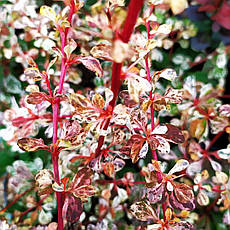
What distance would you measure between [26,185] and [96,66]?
355 mm

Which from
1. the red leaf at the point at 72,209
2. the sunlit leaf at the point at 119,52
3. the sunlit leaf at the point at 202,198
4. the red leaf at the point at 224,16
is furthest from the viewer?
the red leaf at the point at 224,16

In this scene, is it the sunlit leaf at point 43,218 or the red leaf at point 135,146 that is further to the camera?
the sunlit leaf at point 43,218

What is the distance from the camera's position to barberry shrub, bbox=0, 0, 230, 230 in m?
0.38

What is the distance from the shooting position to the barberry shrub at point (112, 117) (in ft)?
1.24

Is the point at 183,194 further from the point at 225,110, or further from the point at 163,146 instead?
the point at 225,110

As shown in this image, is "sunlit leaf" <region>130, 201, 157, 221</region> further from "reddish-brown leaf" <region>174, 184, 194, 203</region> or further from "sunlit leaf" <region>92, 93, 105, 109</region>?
"sunlit leaf" <region>92, 93, 105, 109</region>

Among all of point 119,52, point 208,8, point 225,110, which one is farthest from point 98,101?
point 208,8

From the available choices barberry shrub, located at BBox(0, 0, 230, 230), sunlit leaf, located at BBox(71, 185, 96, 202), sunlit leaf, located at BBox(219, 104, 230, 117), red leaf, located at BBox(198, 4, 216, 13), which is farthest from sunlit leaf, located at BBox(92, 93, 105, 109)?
red leaf, located at BBox(198, 4, 216, 13)

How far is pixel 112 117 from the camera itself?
38 cm

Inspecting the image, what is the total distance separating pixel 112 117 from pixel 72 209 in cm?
13

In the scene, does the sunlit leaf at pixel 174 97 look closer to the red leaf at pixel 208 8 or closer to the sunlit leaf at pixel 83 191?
the sunlit leaf at pixel 83 191

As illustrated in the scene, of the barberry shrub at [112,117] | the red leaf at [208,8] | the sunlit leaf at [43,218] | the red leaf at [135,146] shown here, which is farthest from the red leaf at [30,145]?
the red leaf at [208,8]

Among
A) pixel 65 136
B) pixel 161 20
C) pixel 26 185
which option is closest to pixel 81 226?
pixel 26 185

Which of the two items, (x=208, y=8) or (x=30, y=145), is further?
(x=208, y=8)
